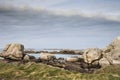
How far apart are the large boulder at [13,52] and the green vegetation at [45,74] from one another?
26.2 meters

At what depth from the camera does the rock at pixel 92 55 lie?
8950 centimetres

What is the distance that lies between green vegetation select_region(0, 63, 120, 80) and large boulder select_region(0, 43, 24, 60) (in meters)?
26.2

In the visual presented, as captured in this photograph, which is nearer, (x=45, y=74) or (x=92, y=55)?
(x=45, y=74)

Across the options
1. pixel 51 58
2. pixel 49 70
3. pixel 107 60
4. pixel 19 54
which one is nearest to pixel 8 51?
pixel 19 54

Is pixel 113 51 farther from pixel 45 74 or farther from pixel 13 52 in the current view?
pixel 13 52

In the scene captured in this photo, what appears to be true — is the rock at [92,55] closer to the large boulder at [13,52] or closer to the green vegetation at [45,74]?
the large boulder at [13,52]

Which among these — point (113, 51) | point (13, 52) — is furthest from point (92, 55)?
point (13, 52)

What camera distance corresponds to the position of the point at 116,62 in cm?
7712

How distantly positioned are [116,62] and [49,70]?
2251 centimetres

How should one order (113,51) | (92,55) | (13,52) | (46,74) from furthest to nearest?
(13,52)
(92,55)
(113,51)
(46,74)

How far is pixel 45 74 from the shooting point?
5919 centimetres

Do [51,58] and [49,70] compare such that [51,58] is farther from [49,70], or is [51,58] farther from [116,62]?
[49,70]

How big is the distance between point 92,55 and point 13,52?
23.3 meters

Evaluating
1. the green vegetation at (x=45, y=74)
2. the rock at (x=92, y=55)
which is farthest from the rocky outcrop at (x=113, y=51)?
the green vegetation at (x=45, y=74)
